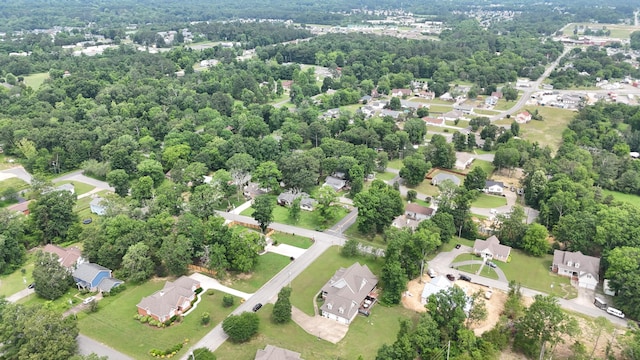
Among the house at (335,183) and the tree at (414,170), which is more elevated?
the tree at (414,170)

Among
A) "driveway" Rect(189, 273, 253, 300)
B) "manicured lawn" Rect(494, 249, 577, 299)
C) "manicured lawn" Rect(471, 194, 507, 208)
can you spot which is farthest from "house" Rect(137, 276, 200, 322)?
"manicured lawn" Rect(471, 194, 507, 208)

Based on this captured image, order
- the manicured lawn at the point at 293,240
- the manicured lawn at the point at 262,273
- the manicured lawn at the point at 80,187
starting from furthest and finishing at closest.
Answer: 1. the manicured lawn at the point at 80,187
2. the manicured lawn at the point at 293,240
3. the manicured lawn at the point at 262,273

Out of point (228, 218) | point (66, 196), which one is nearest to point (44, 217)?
point (66, 196)

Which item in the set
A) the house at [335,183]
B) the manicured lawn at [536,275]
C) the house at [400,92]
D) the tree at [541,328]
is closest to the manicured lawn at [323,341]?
the tree at [541,328]

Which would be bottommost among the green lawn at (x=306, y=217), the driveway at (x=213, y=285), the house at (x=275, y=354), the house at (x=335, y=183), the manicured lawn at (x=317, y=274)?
the green lawn at (x=306, y=217)

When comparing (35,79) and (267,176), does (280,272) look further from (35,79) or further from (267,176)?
(35,79)

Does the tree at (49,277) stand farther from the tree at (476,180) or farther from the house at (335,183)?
the tree at (476,180)
